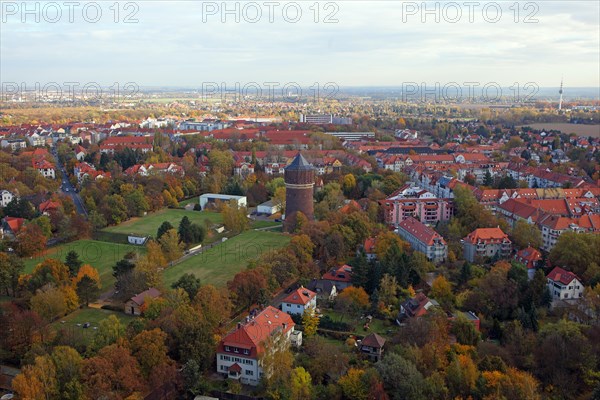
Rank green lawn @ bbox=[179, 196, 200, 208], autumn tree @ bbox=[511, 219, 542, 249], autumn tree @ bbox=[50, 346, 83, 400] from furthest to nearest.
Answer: green lawn @ bbox=[179, 196, 200, 208], autumn tree @ bbox=[511, 219, 542, 249], autumn tree @ bbox=[50, 346, 83, 400]

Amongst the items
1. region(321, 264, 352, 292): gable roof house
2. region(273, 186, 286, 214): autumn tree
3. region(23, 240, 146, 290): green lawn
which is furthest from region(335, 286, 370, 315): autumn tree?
region(273, 186, 286, 214): autumn tree

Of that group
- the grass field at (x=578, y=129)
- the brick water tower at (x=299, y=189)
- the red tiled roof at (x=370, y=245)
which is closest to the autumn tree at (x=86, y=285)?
the red tiled roof at (x=370, y=245)

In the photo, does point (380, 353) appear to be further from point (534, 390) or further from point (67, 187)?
point (67, 187)

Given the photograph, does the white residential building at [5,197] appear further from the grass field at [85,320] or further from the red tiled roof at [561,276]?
the red tiled roof at [561,276]

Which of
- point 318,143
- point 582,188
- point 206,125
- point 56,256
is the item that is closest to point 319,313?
point 56,256

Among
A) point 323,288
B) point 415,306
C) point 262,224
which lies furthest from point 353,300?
point 262,224

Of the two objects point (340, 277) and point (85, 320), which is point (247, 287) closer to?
point (340, 277)

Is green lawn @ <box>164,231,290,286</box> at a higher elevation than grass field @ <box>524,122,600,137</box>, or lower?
lower

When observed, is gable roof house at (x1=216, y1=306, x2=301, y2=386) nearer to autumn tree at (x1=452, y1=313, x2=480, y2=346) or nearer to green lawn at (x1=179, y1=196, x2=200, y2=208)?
autumn tree at (x1=452, y1=313, x2=480, y2=346)
